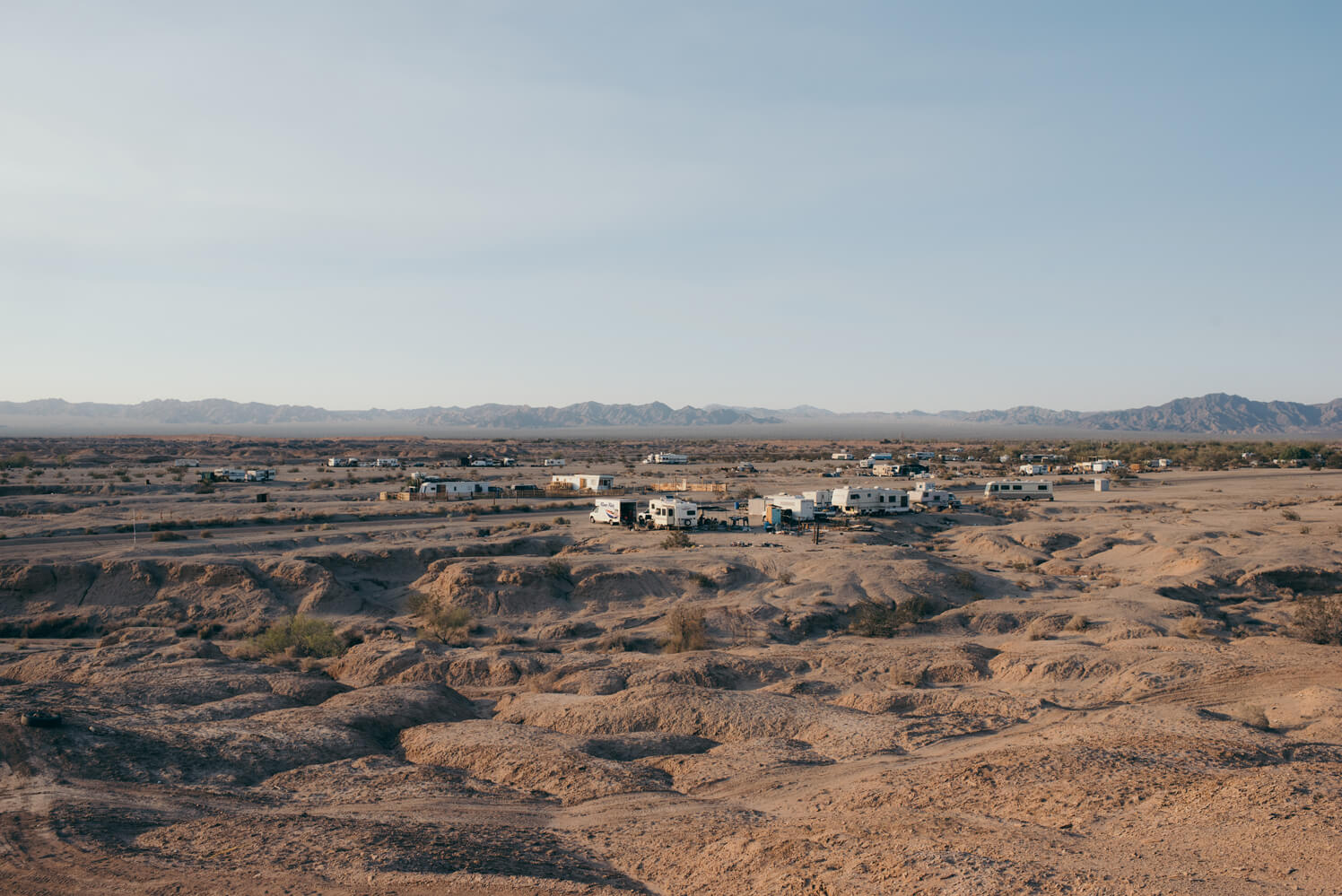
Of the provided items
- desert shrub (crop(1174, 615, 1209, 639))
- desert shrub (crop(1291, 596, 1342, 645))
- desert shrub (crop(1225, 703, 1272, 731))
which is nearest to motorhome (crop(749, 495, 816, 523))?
desert shrub (crop(1174, 615, 1209, 639))

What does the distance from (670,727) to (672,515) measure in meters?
33.0

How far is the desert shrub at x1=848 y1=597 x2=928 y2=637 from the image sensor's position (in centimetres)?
2992

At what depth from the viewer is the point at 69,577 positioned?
1366 inches

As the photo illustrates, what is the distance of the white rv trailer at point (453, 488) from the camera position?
68.9 meters

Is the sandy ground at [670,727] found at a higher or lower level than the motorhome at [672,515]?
lower

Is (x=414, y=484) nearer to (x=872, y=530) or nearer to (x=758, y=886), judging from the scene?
(x=872, y=530)

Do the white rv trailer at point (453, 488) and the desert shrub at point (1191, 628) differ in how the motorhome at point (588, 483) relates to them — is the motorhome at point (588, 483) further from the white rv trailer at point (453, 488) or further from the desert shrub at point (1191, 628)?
the desert shrub at point (1191, 628)

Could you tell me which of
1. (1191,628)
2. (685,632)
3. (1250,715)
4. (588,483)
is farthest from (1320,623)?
(588,483)

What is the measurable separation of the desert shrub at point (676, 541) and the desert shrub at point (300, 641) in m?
19.9

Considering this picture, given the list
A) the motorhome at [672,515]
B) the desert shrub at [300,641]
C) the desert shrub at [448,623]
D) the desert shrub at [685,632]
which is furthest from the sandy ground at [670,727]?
the motorhome at [672,515]

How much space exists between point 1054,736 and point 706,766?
23.0 feet

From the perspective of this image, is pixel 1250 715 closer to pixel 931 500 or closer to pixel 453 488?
pixel 931 500

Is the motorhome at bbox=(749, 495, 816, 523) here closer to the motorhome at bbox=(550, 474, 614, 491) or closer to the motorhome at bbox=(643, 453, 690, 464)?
the motorhome at bbox=(550, 474, 614, 491)

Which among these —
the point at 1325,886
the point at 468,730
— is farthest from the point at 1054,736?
the point at 468,730
